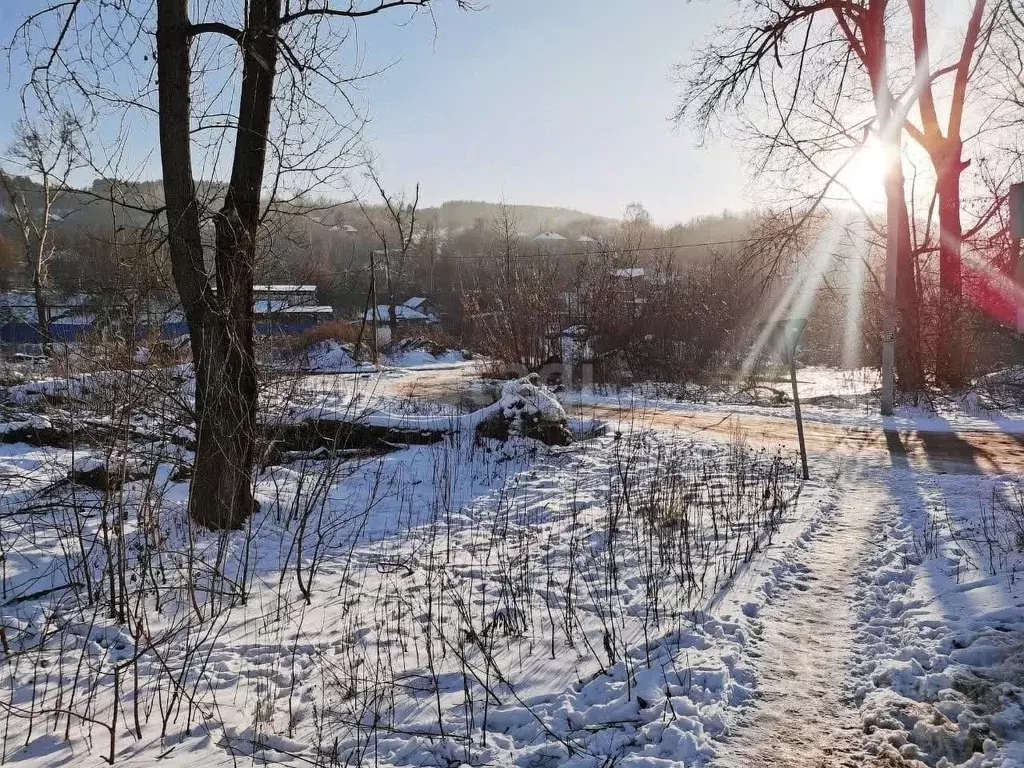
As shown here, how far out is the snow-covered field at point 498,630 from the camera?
308cm

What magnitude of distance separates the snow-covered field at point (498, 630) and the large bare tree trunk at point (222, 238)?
0.45 metres

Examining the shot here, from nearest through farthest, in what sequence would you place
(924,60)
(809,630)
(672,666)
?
(672,666) < (809,630) < (924,60)

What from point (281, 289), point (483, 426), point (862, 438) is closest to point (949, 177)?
point (862, 438)

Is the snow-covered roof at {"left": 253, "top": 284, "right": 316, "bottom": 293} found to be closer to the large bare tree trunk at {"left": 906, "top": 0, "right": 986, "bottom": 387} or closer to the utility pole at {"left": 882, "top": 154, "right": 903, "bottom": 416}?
the utility pole at {"left": 882, "top": 154, "right": 903, "bottom": 416}

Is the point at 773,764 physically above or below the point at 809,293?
below

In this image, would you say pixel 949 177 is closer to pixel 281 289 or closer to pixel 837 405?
pixel 837 405

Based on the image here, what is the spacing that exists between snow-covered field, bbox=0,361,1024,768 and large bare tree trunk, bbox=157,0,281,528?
0.45 metres

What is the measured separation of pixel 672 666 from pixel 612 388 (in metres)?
16.3

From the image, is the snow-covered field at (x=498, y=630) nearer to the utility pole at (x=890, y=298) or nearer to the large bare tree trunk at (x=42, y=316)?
the large bare tree trunk at (x=42, y=316)

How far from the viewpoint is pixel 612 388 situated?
64.6 ft

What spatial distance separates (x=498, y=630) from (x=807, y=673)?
185 cm

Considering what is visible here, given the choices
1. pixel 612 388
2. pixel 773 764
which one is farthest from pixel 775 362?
pixel 773 764

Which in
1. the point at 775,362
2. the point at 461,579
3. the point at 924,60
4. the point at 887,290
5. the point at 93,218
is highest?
the point at 93,218

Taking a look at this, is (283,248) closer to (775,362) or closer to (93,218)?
(775,362)
